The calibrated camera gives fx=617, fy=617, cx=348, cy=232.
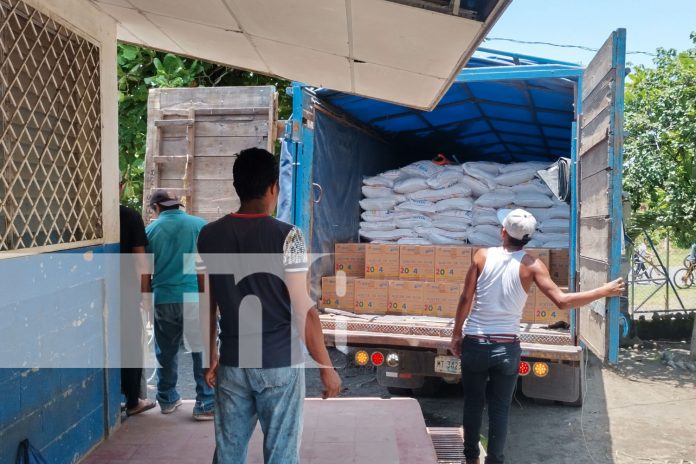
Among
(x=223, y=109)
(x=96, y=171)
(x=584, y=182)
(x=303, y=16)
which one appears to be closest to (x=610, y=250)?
(x=584, y=182)

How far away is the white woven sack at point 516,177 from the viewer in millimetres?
5672

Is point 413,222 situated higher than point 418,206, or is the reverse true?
point 418,206

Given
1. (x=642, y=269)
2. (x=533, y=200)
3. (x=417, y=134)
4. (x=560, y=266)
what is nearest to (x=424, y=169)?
(x=533, y=200)

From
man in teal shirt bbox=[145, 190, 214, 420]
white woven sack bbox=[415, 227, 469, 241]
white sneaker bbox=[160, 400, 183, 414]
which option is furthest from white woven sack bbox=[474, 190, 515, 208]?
white sneaker bbox=[160, 400, 183, 414]

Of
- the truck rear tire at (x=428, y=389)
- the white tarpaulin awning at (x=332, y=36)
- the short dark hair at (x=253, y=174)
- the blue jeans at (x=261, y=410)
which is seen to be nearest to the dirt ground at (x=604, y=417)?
the truck rear tire at (x=428, y=389)

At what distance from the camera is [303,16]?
271 centimetres

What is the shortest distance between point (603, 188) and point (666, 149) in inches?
170

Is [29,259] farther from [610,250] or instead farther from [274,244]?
[610,250]

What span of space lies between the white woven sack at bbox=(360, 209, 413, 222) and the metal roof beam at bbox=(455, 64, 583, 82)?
149 centimetres

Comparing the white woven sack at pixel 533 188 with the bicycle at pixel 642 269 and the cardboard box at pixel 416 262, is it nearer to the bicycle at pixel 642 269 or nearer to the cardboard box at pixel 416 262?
the cardboard box at pixel 416 262

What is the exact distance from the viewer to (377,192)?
5.98 meters

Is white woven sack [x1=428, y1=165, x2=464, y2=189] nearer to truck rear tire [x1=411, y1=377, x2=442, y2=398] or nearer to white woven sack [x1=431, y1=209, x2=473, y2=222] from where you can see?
white woven sack [x1=431, y1=209, x2=473, y2=222]

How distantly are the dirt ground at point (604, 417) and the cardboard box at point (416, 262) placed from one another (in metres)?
1.20

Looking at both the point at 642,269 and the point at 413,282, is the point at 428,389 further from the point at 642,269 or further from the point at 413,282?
the point at 642,269
